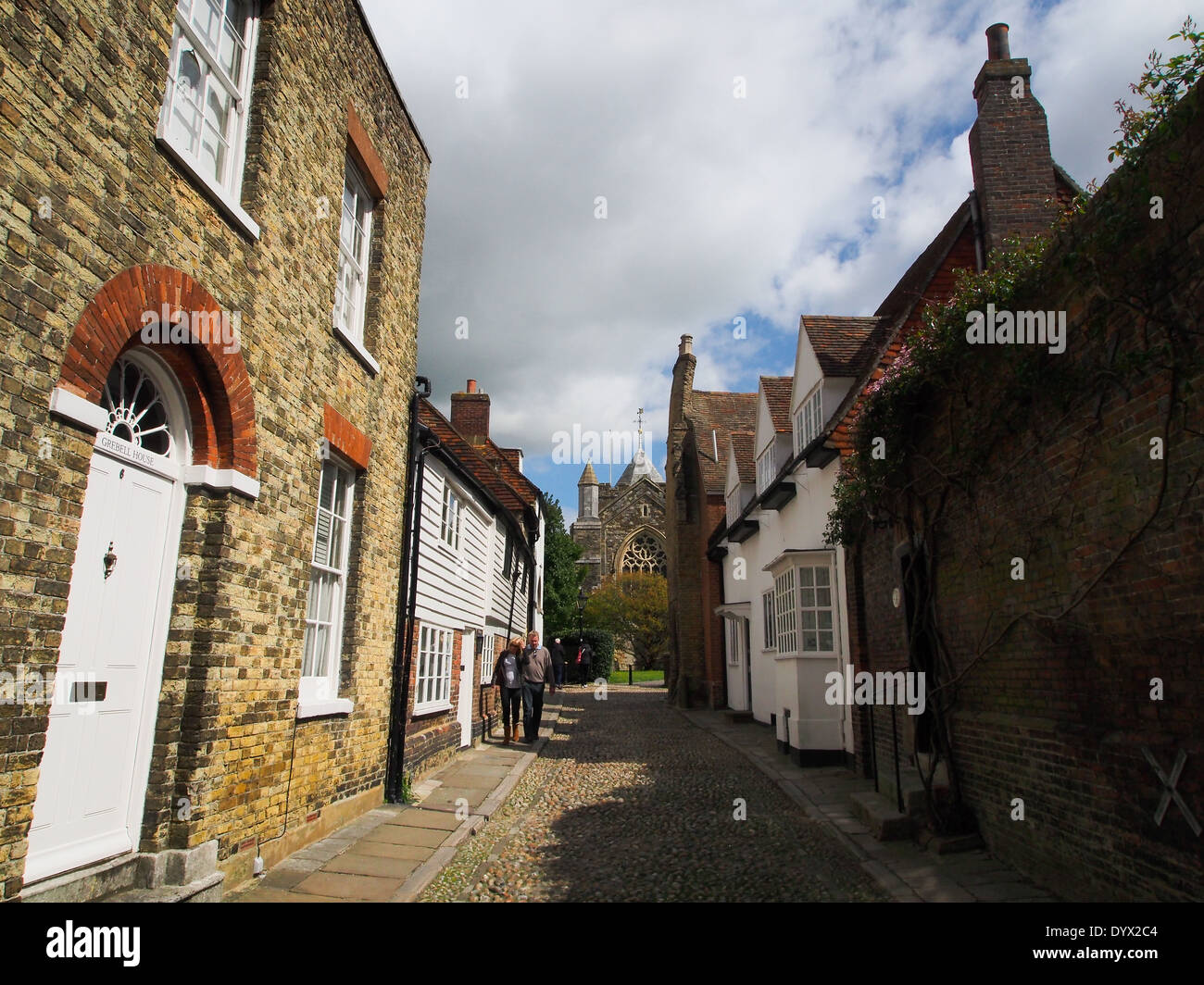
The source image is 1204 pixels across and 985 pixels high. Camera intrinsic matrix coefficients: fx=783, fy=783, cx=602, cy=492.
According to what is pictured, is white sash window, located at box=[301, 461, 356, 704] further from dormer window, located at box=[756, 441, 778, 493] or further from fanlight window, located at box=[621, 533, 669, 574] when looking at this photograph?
fanlight window, located at box=[621, 533, 669, 574]

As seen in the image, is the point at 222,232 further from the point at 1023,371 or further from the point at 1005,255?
A: the point at 1005,255

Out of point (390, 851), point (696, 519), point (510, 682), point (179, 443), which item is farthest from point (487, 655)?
point (179, 443)

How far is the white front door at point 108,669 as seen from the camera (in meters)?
3.92

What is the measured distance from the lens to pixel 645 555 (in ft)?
187

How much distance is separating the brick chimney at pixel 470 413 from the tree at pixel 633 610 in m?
24.4

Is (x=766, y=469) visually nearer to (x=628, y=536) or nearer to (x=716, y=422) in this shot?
(x=716, y=422)

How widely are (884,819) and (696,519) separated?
18058 millimetres

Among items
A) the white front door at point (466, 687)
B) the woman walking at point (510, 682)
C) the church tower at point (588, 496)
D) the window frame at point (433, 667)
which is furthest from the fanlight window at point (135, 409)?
the church tower at point (588, 496)

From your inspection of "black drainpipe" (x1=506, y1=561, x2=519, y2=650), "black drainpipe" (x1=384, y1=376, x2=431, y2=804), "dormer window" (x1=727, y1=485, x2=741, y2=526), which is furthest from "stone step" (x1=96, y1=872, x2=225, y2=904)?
"dormer window" (x1=727, y1=485, x2=741, y2=526)

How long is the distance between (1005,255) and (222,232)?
19.3 feet

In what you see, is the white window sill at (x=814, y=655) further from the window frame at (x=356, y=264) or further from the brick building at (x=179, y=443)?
the window frame at (x=356, y=264)
